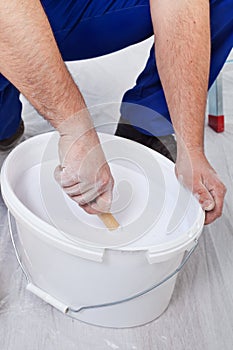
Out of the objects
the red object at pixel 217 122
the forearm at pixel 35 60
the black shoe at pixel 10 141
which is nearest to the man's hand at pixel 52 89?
the forearm at pixel 35 60

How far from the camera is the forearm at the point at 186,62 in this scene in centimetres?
97

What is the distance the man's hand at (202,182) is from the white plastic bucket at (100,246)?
2 cm

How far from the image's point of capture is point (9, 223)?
42.9 inches

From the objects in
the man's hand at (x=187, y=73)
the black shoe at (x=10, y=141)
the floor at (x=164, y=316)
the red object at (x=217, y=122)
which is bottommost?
the red object at (x=217, y=122)

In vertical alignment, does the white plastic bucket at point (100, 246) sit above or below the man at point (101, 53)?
below

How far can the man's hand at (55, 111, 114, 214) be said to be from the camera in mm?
816

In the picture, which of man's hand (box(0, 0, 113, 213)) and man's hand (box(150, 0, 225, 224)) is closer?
man's hand (box(0, 0, 113, 213))

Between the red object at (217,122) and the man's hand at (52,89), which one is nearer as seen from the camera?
the man's hand at (52,89)

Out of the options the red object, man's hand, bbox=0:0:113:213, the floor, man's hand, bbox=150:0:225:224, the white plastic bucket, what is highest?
man's hand, bbox=0:0:113:213

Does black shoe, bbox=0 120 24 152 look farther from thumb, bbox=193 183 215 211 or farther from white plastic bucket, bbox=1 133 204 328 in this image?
thumb, bbox=193 183 215 211

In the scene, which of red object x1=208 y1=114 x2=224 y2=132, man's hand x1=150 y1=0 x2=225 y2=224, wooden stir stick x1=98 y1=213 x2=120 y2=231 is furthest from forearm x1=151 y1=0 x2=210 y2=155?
red object x1=208 y1=114 x2=224 y2=132

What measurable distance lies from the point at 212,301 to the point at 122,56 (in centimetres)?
93

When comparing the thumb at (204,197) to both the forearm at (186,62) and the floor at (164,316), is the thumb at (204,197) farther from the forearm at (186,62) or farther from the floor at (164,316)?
the floor at (164,316)

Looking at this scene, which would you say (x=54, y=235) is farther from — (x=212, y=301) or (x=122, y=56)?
(x=122, y=56)
